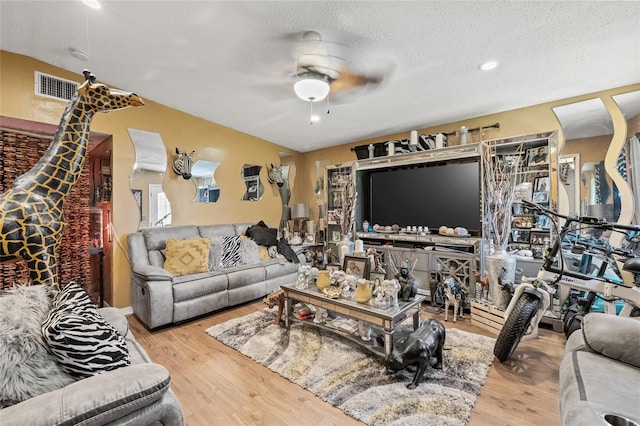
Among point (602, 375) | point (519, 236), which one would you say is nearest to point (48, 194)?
point (602, 375)

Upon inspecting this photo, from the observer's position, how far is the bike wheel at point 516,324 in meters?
2.04

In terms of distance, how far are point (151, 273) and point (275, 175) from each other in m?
2.79

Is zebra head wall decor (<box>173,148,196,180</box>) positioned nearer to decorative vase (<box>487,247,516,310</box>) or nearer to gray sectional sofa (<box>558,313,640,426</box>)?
decorative vase (<box>487,247,516,310</box>)

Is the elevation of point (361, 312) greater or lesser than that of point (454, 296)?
greater

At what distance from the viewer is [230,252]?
367 cm

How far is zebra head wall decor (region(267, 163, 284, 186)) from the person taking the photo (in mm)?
4980

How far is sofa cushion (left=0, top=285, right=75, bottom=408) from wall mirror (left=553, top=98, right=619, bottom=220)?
13.7 feet

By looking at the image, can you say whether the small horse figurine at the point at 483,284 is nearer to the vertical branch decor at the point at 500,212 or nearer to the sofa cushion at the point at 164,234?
the vertical branch decor at the point at 500,212

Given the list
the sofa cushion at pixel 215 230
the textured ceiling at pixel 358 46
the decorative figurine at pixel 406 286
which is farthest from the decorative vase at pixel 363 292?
the sofa cushion at pixel 215 230

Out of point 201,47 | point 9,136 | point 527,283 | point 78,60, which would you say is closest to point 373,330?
point 527,283

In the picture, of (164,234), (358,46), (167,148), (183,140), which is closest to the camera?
(358,46)

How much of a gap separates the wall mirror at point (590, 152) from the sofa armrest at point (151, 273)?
4.31 meters

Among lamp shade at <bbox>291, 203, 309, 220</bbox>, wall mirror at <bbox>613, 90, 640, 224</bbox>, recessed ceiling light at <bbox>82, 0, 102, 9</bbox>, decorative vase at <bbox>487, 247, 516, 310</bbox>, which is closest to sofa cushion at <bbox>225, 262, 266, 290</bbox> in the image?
lamp shade at <bbox>291, 203, 309, 220</bbox>

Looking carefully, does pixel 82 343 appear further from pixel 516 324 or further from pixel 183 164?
pixel 183 164
